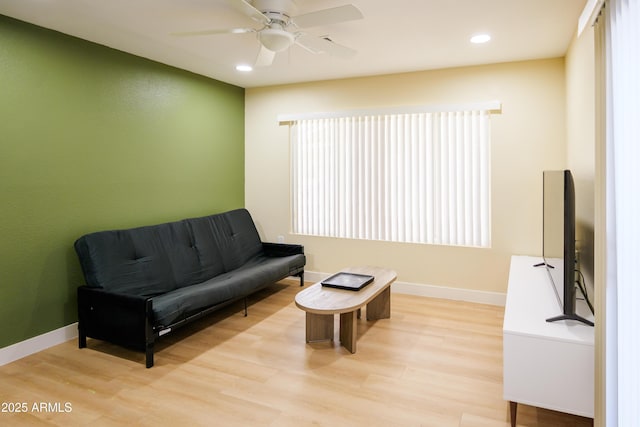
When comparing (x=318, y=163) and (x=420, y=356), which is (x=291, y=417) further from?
(x=318, y=163)

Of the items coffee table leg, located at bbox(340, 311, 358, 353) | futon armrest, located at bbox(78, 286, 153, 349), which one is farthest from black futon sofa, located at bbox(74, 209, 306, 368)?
coffee table leg, located at bbox(340, 311, 358, 353)

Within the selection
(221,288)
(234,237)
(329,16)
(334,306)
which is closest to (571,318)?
(334,306)

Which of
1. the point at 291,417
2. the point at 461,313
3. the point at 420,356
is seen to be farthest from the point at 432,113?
the point at 291,417

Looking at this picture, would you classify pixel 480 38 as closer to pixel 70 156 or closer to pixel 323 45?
pixel 323 45

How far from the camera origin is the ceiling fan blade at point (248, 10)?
2.20 metres

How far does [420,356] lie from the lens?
9.75ft

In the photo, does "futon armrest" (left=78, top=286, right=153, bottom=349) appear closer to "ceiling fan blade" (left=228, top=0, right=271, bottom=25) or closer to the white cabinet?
"ceiling fan blade" (left=228, top=0, right=271, bottom=25)

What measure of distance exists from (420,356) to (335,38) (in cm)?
261

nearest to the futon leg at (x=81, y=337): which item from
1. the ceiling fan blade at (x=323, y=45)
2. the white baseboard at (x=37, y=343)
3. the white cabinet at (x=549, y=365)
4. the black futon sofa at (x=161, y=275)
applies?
the black futon sofa at (x=161, y=275)

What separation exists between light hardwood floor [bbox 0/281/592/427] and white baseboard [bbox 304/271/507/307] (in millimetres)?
520

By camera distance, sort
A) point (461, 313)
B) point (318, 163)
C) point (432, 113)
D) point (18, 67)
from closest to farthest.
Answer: point (18, 67) → point (461, 313) → point (432, 113) → point (318, 163)

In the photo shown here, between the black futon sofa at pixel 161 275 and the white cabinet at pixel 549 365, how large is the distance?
225 cm

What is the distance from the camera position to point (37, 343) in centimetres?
305

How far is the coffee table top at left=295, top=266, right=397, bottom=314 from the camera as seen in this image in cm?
281
